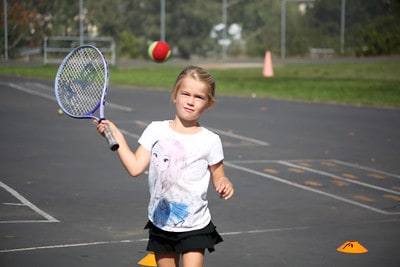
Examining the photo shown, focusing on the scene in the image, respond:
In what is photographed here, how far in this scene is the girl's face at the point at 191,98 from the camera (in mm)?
5812

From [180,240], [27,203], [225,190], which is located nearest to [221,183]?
[225,190]

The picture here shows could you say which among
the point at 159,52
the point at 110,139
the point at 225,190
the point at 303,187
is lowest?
the point at 303,187

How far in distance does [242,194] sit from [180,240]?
631cm

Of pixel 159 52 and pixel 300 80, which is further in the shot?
pixel 300 80

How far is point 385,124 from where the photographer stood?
21469mm

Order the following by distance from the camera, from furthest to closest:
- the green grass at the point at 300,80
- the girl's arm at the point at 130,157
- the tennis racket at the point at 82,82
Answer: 1. the green grass at the point at 300,80
2. the tennis racket at the point at 82,82
3. the girl's arm at the point at 130,157

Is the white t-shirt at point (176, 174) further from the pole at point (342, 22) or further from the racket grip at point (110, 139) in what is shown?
the pole at point (342, 22)

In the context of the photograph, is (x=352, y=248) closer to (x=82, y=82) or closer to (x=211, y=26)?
(x=82, y=82)

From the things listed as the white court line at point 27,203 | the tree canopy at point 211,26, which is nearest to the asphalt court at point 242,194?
the white court line at point 27,203

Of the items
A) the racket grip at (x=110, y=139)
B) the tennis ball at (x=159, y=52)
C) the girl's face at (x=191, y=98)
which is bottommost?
the tennis ball at (x=159, y=52)

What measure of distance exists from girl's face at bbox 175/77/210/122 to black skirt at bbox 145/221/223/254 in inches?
26.6

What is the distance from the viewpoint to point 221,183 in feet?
19.5

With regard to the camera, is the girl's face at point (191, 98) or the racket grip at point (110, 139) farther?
the girl's face at point (191, 98)

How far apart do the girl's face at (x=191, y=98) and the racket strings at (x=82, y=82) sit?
0.58 metres
